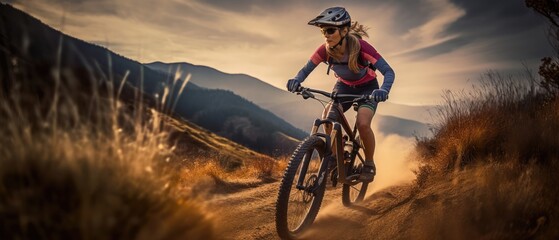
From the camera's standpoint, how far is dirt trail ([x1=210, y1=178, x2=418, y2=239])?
12.5ft

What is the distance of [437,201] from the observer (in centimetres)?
399

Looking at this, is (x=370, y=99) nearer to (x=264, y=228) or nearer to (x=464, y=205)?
(x=464, y=205)

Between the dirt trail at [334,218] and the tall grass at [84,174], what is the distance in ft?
1.87

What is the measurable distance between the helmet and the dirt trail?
237 cm

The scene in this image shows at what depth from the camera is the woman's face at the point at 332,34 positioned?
4754 mm

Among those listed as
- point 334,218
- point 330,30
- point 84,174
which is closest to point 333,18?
point 330,30

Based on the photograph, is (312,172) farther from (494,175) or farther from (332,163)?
(494,175)

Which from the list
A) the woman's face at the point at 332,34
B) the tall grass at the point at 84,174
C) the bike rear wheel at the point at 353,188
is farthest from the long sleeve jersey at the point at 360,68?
the tall grass at the point at 84,174

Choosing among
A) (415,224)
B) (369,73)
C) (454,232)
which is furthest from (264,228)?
(369,73)

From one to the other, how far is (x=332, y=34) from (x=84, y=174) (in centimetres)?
348

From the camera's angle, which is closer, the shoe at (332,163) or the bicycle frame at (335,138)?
the bicycle frame at (335,138)

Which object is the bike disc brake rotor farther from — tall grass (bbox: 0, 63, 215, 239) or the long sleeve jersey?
tall grass (bbox: 0, 63, 215, 239)

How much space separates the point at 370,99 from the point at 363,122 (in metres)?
0.60

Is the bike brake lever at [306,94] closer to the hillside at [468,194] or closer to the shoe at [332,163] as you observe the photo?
the shoe at [332,163]
